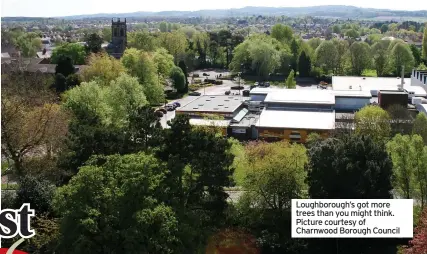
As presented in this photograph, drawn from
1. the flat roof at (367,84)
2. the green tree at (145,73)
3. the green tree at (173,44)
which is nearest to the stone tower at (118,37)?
the green tree at (173,44)

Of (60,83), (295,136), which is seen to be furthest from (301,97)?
(60,83)

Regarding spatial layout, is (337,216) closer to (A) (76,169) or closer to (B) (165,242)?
(B) (165,242)

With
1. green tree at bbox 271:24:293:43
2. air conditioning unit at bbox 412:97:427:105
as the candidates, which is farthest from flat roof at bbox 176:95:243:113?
green tree at bbox 271:24:293:43

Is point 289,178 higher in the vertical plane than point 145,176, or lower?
lower

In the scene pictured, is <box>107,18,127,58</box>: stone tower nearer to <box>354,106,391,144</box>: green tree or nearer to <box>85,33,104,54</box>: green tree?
<box>85,33,104,54</box>: green tree

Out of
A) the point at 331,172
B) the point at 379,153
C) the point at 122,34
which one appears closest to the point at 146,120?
the point at 331,172

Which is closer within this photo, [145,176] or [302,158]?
[145,176]

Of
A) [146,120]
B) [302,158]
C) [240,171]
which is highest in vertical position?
[146,120]
